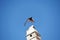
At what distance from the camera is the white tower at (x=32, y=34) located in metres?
20.3

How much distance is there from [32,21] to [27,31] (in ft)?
3.91

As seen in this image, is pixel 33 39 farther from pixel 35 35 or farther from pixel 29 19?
pixel 29 19

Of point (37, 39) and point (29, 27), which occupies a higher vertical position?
point (29, 27)

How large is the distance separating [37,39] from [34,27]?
168 cm

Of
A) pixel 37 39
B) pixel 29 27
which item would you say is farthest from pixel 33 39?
pixel 29 27

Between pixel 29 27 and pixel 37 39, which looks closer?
pixel 37 39

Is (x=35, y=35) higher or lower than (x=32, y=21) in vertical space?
lower

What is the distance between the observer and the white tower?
2033cm

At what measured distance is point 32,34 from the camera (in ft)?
67.4

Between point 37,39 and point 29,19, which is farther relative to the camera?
point 29,19

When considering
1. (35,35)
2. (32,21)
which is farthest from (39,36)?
(32,21)

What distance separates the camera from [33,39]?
20141 millimetres

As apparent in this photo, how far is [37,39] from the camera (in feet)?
65.8

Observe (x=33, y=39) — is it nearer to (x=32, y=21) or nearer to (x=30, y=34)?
(x=30, y=34)
